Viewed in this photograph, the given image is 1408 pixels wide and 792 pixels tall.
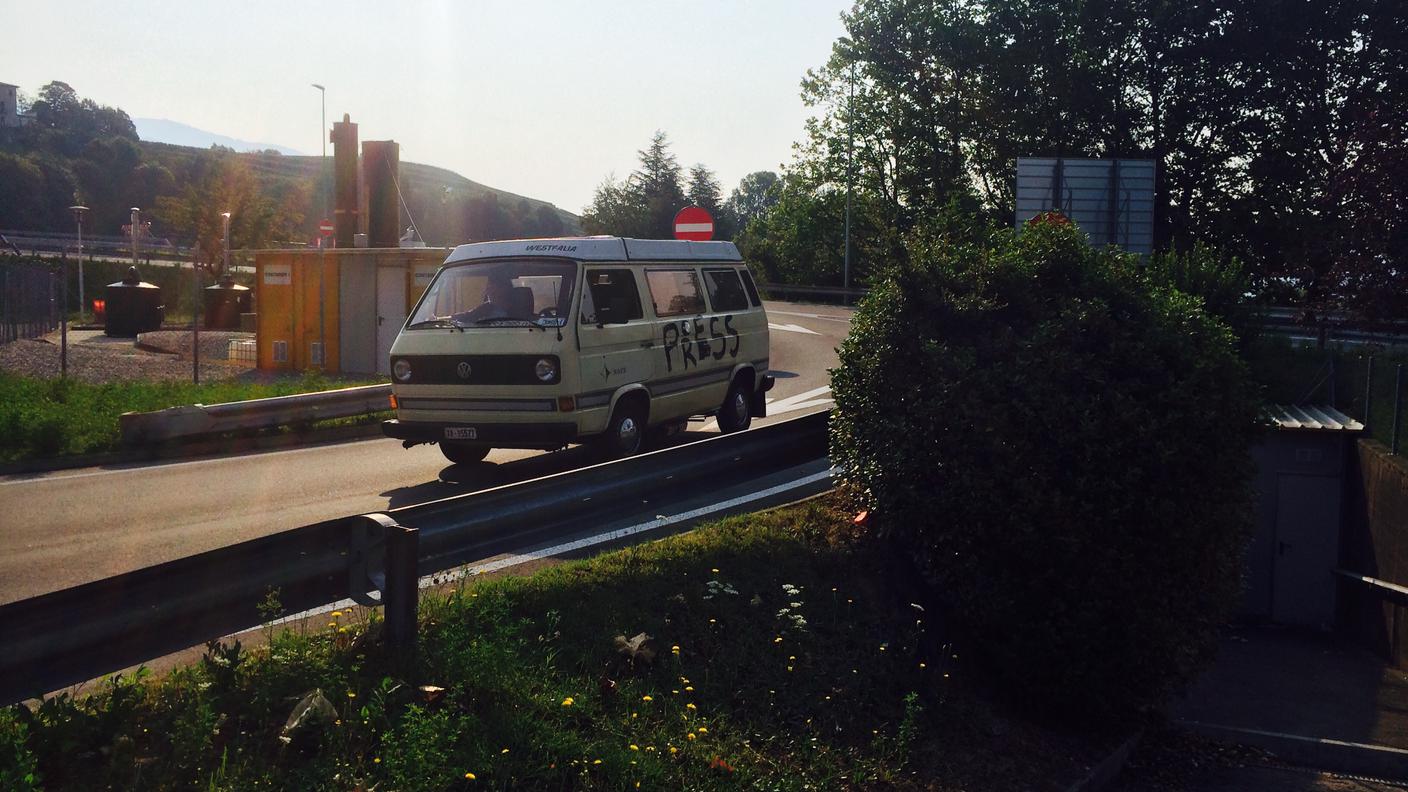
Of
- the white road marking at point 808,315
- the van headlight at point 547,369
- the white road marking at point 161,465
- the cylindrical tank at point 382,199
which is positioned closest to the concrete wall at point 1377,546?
the van headlight at point 547,369

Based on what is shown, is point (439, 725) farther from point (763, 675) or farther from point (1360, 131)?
point (1360, 131)

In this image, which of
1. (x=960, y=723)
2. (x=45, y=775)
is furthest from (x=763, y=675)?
(x=45, y=775)

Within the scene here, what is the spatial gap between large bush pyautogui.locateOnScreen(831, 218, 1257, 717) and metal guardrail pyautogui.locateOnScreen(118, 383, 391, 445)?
9448mm

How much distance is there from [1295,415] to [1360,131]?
9.18 metres

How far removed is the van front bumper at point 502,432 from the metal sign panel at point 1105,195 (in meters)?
16.4

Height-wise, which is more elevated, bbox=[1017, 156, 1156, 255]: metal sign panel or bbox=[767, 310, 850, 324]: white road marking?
bbox=[1017, 156, 1156, 255]: metal sign panel

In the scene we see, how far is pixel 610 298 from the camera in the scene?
12062 millimetres

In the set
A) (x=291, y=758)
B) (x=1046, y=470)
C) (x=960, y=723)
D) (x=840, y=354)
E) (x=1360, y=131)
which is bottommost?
(x=960, y=723)

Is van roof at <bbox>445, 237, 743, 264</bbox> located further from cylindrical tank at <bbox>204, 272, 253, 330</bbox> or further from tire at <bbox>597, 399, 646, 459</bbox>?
cylindrical tank at <bbox>204, 272, 253, 330</bbox>

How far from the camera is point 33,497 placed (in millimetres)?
10953

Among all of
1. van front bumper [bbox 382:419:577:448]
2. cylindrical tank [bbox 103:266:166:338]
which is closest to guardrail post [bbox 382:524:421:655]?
van front bumper [bbox 382:419:577:448]

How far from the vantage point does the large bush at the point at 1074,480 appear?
21.4 ft

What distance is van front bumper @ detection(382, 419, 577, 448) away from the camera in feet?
36.8

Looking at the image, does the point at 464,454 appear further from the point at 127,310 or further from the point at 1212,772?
the point at 127,310
